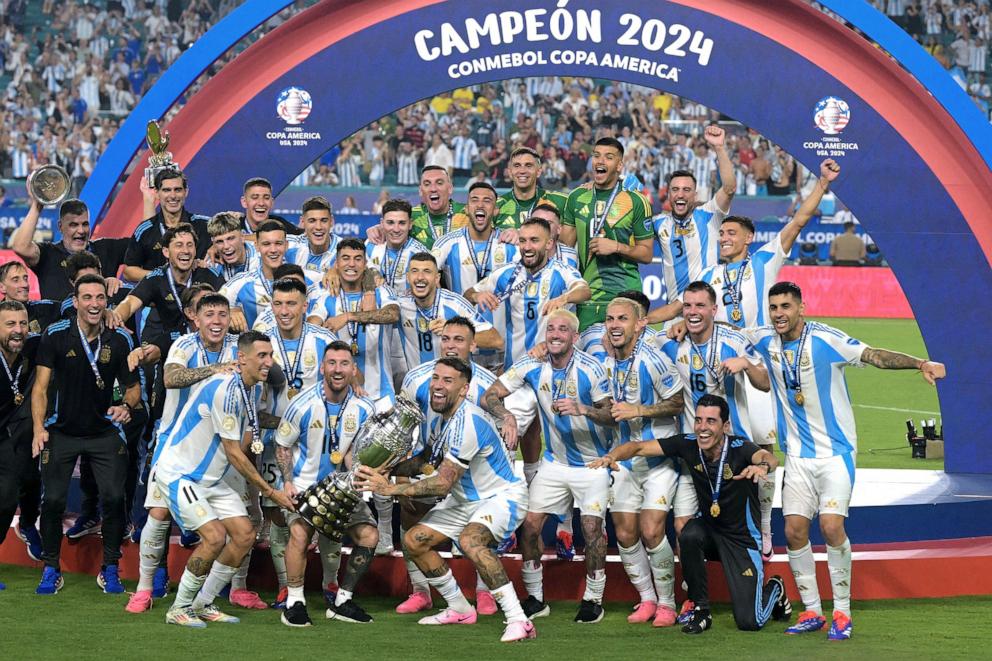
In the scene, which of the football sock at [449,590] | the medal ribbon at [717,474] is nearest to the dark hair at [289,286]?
the football sock at [449,590]

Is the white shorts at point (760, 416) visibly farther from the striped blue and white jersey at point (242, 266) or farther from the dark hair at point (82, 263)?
the dark hair at point (82, 263)

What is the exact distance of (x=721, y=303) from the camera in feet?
31.4

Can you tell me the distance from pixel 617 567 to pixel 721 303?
1.86m

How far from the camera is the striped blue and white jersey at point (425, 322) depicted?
9.45 metres

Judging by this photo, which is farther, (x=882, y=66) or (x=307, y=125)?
(x=307, y=125)

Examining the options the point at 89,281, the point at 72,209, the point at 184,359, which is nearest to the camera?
the point at 184,359

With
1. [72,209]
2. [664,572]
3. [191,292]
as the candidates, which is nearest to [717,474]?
[664,572]

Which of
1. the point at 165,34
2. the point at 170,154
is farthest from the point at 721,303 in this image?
Result: the point at 165,34

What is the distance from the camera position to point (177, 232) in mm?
9477

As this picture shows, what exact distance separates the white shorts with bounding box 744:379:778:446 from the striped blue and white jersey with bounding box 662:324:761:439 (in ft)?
0.80

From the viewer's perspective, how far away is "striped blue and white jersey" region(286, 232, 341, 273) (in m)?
10.1

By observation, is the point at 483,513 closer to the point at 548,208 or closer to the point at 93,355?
the point at 548,208

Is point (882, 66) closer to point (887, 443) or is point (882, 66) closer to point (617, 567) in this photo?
point (617, 567)

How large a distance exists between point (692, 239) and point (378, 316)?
2.36m
